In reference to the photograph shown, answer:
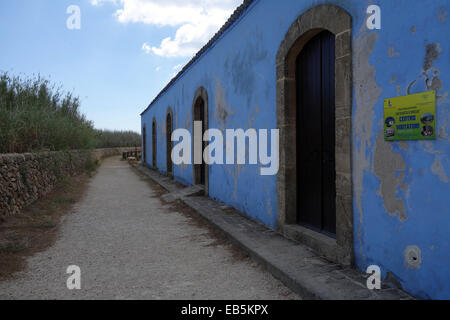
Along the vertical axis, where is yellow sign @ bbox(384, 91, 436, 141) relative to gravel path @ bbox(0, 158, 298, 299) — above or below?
above

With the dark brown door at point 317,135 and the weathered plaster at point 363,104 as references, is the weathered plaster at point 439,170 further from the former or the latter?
the dark brown door at point 317,135

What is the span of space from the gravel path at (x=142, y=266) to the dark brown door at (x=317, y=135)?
41.1 inches

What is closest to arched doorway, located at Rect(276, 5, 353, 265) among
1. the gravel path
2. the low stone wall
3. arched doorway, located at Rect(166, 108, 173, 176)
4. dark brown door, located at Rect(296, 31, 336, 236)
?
dark brown door, located at Rect(296, 31, 336, 236)

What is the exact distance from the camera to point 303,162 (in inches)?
170

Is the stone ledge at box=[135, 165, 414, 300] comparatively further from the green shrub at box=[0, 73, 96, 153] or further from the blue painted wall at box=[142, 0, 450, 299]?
the green shrub at box=[0, 73, 96, 153]

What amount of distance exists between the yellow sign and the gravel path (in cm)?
163

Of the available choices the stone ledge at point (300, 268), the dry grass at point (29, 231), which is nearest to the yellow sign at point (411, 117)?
the stone ledge at point (300, 268)

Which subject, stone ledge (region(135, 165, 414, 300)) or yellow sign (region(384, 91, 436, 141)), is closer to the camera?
yellow sign (region(384, 91, 436, 141))

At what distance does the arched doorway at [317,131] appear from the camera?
3.23 m

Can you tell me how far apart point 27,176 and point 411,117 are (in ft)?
22.0

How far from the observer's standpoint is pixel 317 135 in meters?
4.00

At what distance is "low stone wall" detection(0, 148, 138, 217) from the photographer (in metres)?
5.59

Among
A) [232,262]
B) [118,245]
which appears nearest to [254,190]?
[232,262]

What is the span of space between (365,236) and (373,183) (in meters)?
0.51
